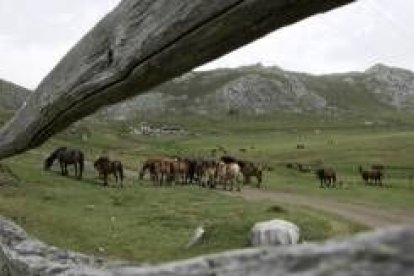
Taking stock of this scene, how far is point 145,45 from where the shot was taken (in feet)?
10.9

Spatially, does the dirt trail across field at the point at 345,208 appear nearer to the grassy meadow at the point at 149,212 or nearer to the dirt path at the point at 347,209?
the dirt path at the point at 347,209

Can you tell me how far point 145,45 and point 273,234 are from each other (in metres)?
20.9

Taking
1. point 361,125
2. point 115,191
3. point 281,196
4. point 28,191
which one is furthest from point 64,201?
point 361,125

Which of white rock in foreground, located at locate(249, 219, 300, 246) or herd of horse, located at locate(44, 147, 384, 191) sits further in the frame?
herd of horse, located at locate(44, 147, 384, 191)

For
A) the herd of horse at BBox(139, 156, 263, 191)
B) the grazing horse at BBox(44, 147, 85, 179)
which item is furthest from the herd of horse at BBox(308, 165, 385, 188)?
the grazing horse at BBox(44, 147, 85, 179)

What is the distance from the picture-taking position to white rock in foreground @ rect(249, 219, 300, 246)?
23.5m

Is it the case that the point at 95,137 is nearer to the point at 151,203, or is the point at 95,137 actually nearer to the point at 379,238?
the point at 151,203

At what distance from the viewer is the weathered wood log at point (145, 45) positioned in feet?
9.70

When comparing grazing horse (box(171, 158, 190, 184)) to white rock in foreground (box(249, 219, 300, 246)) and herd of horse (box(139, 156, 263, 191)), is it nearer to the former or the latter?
herd of horse (box(139, 156, 263, 191))

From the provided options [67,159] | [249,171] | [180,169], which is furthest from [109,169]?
[249,171]

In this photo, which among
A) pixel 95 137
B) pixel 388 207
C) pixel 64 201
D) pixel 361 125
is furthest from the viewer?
pixel 361 125

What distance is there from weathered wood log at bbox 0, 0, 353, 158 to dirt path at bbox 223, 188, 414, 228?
89.2ft

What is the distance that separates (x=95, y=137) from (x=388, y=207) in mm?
86321

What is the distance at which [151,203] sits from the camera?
3684cm
